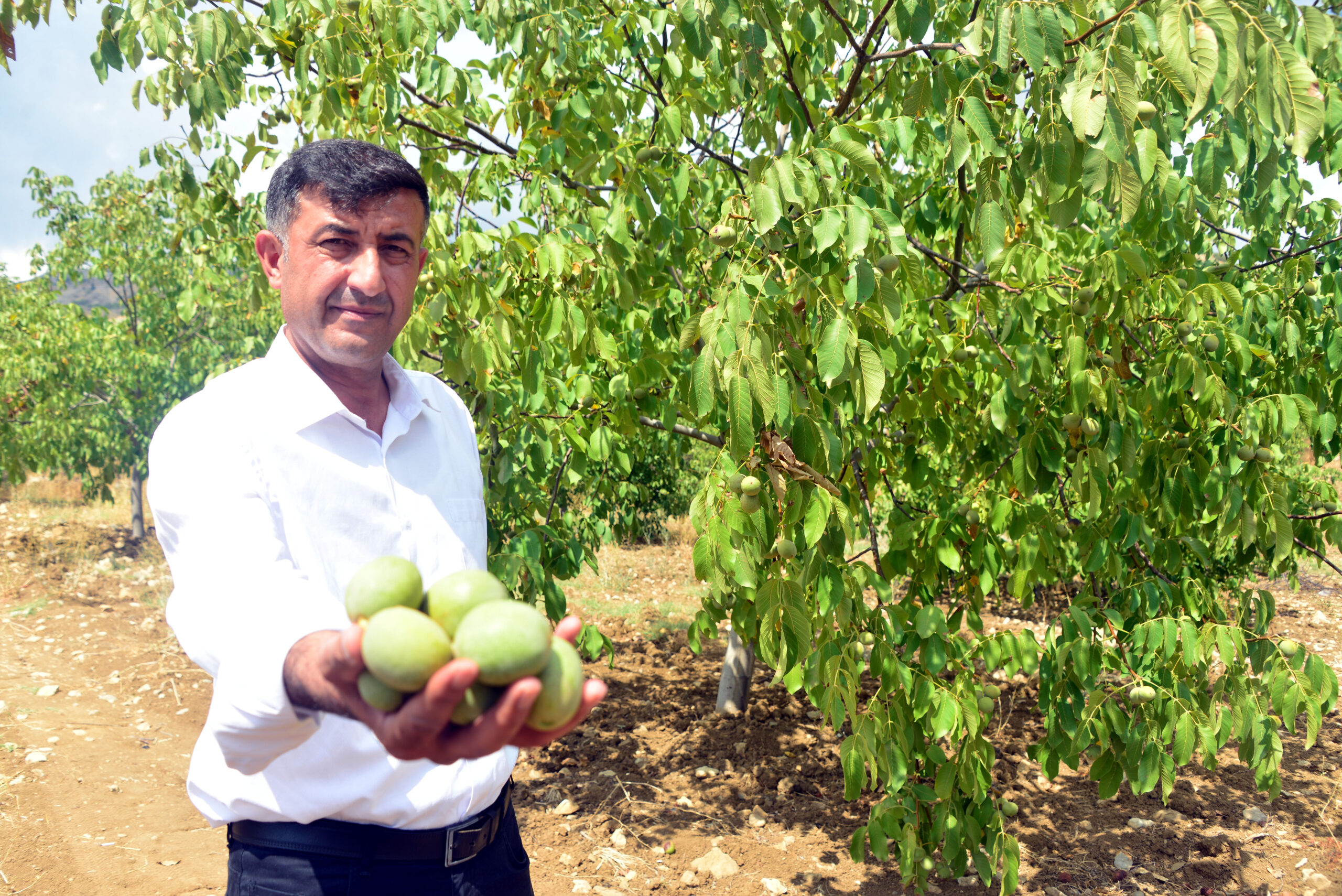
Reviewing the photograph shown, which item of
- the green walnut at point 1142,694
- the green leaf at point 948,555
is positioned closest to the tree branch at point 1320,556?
the green walnut at point 1142,694

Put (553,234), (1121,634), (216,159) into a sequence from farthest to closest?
(216,159), (1121,634), (553,234)

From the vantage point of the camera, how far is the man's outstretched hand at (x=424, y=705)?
883mm

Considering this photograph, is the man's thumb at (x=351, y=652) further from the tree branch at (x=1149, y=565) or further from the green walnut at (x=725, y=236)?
the tree branch at (x=1149, y=565)

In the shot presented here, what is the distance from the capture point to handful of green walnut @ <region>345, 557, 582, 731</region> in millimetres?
887

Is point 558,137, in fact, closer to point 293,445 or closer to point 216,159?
point 216,159

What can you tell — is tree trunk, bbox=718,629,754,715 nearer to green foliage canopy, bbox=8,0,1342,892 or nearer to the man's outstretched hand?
green foliage canopy, bbox=8,0,1342,892

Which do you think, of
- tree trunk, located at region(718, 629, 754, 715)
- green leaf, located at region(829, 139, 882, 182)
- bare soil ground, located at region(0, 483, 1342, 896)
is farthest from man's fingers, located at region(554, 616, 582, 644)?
tree trunk, located at region(718, 629, 754, 715)

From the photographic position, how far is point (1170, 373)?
116 inches

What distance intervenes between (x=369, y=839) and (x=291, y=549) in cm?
53

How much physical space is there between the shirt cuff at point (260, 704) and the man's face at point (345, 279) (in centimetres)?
56

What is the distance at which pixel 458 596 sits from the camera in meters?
1.03

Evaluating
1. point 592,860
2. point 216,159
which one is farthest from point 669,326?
point 592,860

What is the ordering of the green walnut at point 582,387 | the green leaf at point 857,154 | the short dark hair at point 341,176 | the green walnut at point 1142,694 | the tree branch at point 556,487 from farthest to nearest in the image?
the tree branch at point 556,487
the green walnut at point 582,387
the green walnut at point 1142,694
the green leaf at point 857,154
the short dark hair at point 341,176

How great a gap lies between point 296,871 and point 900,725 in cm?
182
